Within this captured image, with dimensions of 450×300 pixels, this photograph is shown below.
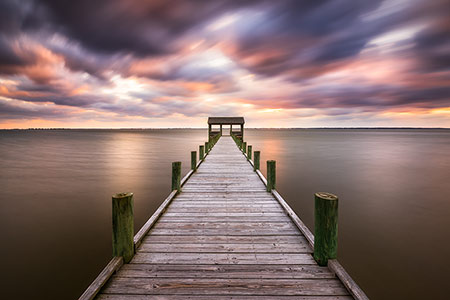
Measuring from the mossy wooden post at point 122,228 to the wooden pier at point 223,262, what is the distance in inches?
2.8

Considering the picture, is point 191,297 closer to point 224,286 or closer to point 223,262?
point 224,286

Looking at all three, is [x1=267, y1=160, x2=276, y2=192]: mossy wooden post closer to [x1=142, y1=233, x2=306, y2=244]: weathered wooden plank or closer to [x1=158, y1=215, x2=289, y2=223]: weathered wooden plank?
[x1=158, y1=215, x2=289, y2=223]: weathered wooden plank

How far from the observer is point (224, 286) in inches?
106

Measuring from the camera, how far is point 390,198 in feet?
36.5

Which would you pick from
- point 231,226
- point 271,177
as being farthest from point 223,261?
point 271,177

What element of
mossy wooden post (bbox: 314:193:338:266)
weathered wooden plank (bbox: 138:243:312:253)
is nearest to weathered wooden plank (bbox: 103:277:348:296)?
mossy wooden post (bbox: 314:193:338:266)

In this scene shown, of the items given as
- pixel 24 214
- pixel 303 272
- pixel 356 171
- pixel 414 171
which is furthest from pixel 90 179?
pixel 414 171

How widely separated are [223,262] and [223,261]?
0.03 meters

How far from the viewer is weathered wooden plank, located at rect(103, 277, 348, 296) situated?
8.50ft

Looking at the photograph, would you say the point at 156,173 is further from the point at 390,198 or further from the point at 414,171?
the point at 414,171

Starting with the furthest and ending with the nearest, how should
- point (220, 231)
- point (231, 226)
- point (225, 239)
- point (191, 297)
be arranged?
point (231, 226)
point (220, 231)
point (225, 239)
point (191, 297)

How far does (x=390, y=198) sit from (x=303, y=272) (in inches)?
440

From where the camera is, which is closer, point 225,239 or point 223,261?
point 223,261

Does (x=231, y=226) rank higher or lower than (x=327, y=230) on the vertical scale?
lower
